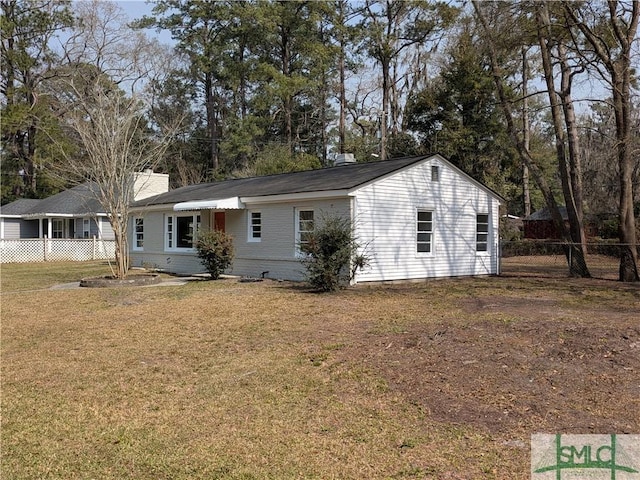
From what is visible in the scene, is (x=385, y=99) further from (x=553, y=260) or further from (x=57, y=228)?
(x=57, y=228)

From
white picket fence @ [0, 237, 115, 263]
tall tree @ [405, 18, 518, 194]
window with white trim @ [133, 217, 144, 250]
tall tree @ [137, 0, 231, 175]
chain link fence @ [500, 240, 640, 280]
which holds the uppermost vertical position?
tall tree @ [137, 0, 231, 175]

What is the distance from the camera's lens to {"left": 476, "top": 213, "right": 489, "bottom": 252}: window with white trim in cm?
1816

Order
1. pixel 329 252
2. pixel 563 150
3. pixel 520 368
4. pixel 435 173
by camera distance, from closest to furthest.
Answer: pixel 520 368
pixel 329 252
pixel 435 173
pixel 563 150

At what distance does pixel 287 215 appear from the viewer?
53.3 ft

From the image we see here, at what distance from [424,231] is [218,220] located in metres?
7.29

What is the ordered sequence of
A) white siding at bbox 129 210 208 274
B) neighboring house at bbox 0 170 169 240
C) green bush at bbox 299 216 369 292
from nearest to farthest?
green bush at bbox 299 216 369 292, white siding at bbox 129 210 208 274, neighboring house at bbox 0 170 169 240

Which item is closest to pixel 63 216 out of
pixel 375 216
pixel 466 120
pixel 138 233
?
pixel 138 233

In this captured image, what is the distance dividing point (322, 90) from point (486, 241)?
23872 mm

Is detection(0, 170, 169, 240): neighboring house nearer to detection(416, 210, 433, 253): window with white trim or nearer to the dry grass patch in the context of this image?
detection(416, 210, 433, 253): window with white trim

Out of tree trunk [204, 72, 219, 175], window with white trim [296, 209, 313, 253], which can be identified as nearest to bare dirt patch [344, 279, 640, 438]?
window with white trim [296, 209, 313, 253]

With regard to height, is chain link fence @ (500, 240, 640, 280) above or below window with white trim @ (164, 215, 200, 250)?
below

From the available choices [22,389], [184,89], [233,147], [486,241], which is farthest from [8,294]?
[184,89]

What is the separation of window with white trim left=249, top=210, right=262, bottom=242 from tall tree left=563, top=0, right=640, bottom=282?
10.9 metres

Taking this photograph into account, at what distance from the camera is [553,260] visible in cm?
2655
